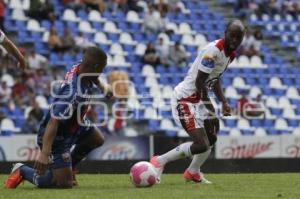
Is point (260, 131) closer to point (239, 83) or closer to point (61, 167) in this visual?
point (239, 83)

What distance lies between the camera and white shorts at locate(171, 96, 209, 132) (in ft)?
39.1

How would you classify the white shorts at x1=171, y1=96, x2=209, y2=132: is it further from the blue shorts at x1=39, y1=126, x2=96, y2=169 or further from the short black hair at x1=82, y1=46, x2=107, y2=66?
the short black hair at x1=82, y1=46, x2=107, y2=66

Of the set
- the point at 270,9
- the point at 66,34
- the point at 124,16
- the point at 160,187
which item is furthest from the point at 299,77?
the point at 160,187

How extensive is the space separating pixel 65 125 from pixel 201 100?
7.94 feet

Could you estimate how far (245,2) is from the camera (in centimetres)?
2867

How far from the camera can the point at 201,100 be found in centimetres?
1212

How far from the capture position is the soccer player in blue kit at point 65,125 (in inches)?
401

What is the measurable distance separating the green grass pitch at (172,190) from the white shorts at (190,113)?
88 cm

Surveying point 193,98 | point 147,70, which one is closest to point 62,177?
point 193,98

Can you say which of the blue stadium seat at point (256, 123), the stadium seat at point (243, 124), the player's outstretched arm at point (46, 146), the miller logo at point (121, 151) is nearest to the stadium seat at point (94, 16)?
the stadium seat at point (243, 124)

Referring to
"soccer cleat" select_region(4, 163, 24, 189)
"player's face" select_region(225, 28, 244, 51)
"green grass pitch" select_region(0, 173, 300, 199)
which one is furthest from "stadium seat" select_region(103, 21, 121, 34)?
"soccer cleat" select_region(4, 163, 24, 189)

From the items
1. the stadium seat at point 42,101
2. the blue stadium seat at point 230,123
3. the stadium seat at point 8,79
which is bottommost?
the blue stadium seat at point 230,123

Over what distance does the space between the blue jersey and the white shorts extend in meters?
1.80

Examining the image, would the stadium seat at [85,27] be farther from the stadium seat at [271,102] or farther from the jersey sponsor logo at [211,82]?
the jersey sponsor logo at [211,82]
